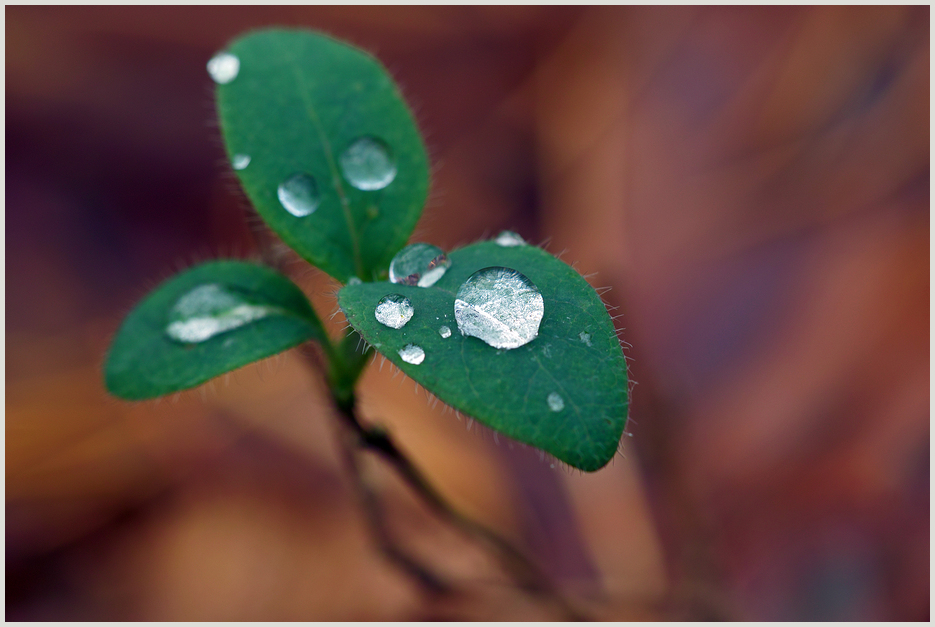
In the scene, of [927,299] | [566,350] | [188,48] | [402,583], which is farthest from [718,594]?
[188,48]

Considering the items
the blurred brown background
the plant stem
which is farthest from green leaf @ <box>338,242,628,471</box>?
the blurred brown background

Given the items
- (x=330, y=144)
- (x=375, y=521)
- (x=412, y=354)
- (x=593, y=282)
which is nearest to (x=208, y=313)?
(x=330, y=144)

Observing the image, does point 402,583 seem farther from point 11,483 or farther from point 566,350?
point 566,350

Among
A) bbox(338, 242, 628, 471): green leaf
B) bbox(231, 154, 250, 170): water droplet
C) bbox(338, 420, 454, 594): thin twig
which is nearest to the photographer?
bbox(338, 242, 628, 471): green leaf

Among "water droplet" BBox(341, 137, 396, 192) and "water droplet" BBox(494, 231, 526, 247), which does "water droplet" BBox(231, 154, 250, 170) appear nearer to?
"water droplet" BBox(341, 137, 396, 192)

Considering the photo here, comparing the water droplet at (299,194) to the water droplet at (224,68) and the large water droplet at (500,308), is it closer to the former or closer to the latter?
the water droplet at (224,68)

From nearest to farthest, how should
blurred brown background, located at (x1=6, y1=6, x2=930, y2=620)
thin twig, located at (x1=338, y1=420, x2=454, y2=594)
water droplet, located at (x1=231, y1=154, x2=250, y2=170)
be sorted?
water droplet, located at (x1=231, y1=154, x2=250, y2=170), thin twig, located at (x1=338, y1=420, x2=454, y2=594), blurred brown background, located at (x1=6, y1=6, x2=930, y2=620)

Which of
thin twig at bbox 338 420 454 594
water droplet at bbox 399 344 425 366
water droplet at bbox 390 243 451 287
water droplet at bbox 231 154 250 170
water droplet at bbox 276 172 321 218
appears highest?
water droplet at bbox 231 154 250 170
